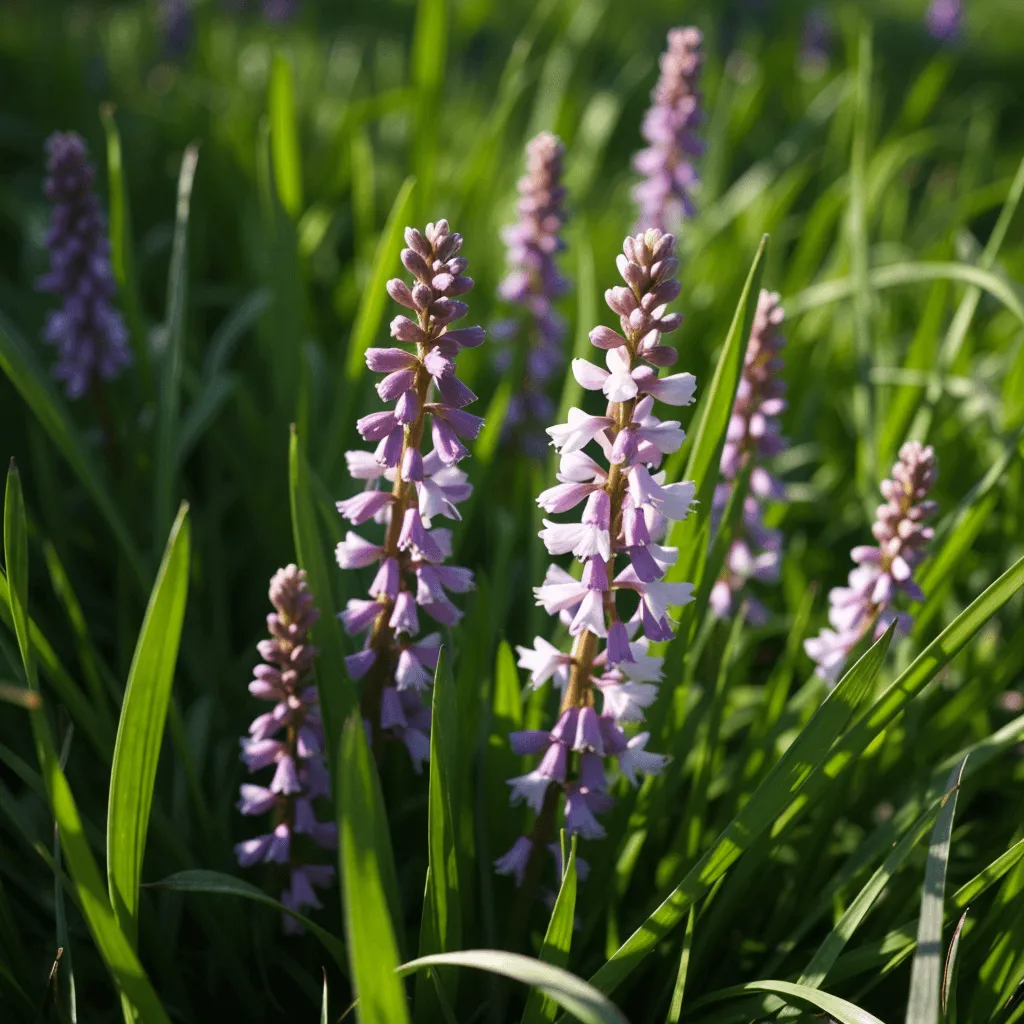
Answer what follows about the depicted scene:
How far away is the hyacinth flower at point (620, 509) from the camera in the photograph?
6.98 ft

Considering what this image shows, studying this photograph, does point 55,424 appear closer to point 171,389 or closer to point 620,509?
point 171,389

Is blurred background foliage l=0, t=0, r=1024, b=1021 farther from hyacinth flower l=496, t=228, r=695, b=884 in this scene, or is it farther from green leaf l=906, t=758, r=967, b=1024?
green leaf l=906, t=758, r=967, b=1024

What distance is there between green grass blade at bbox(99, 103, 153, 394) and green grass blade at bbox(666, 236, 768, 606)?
7.54 ft

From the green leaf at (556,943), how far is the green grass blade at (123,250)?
270 centimetres

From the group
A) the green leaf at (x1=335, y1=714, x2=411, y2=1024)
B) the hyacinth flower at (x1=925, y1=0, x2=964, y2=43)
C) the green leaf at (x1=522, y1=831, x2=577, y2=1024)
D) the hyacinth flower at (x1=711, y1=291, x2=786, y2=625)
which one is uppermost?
the hyacinth flower at (x1=925, y1=0, x2=964, y2=43)

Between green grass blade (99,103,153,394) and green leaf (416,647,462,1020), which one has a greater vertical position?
green grass blade (99,103,153,394)

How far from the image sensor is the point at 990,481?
330cm

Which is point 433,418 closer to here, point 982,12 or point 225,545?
point 225,545

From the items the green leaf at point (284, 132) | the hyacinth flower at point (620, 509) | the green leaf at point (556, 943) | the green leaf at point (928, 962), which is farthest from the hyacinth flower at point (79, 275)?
the green leaf at point (928, 962)

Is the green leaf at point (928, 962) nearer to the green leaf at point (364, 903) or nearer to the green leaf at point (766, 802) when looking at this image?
the green leaf at point (766, 802)

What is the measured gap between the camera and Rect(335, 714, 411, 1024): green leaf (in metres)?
1.81

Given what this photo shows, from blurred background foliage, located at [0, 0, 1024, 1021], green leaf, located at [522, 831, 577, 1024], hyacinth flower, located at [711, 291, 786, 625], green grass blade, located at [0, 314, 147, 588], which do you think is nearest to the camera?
green leaf, located at [522, 831, 577, 1024]

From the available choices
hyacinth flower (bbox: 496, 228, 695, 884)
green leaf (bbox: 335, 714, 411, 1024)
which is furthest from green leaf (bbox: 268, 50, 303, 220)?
green leaf (bbox: 335, 714, 411, 1024)

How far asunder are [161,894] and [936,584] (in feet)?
8.85
